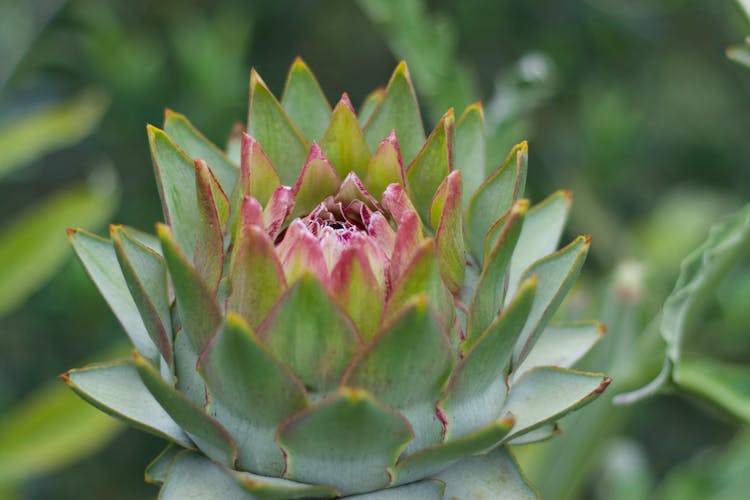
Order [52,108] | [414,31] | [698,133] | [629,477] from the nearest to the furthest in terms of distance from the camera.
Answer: [414,31]
[629,477]
[52,108]
[698,133]

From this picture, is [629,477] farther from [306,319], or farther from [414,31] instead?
[306,319]

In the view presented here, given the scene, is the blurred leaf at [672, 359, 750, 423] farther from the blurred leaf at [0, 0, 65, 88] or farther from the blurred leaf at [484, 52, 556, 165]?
the blurred leaf at [0, 0, 65, 88]

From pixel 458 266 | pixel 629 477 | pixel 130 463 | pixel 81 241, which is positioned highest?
pixel 81 241

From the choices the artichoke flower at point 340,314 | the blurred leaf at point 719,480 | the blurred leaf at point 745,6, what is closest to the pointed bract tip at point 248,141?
the artichoke flower at point 340,314

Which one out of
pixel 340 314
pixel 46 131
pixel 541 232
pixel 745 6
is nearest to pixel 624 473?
pixel 541 232

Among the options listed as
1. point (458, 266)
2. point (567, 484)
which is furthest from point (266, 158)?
point (567, 484)

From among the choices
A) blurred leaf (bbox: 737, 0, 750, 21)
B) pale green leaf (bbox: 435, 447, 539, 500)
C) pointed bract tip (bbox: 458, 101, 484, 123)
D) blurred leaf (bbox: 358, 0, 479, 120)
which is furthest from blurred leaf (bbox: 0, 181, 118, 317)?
blurred leaf (bbox: 737, 0, 750, 21)

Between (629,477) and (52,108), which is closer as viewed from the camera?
(629,477)
